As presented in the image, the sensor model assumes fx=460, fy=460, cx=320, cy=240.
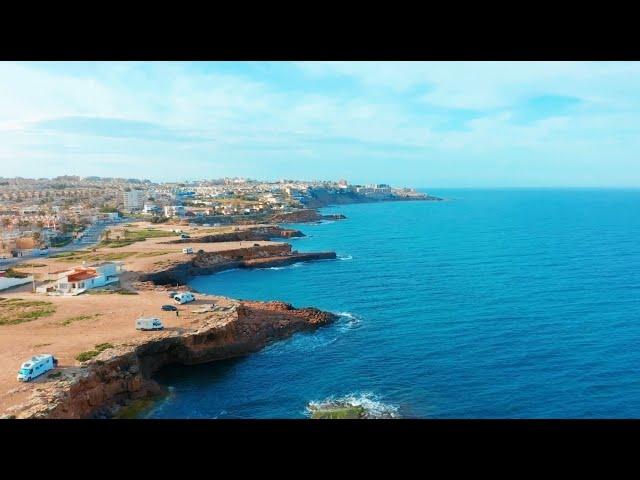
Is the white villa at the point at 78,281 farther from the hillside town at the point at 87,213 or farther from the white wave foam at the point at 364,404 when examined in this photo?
the white wave foam at the point at 364,404

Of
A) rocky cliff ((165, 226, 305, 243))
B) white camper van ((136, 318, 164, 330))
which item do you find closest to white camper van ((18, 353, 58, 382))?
white camper van ((136, 318, 164, 330))

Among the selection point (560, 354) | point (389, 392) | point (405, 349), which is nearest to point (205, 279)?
point (405, 349)

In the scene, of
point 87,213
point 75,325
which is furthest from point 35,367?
point 87,213

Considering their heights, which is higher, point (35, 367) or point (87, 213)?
point (87, 213)

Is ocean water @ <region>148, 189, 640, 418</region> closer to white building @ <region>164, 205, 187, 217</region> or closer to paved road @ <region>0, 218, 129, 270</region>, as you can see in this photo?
paved road @ <region>0, 218, 129, 270</region>

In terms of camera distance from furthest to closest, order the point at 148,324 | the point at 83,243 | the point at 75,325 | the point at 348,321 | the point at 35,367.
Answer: the point at 83,243 → the point at 348,321 → the point at 75,325 → the point at 148,324 → the point at 35,367

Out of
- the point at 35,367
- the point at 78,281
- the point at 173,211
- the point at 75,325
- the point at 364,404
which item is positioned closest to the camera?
the point at 35,367

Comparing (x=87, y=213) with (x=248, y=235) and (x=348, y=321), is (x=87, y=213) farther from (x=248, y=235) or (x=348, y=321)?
(x=348, y=321)
